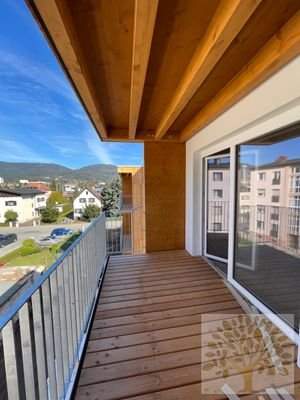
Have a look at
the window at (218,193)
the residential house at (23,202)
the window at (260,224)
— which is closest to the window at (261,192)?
the window at (260,224)

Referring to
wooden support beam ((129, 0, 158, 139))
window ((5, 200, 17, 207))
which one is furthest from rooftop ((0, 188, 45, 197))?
wooden support beam ((129, 0, 158, 139))

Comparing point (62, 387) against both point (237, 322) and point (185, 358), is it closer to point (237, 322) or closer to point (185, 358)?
point (185, 358)

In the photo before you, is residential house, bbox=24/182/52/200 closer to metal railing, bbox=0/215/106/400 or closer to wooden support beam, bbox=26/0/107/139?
wooden support beam, bbox=26/0/107/139

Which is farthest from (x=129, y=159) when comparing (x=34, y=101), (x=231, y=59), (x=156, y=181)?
(x=231, y=59)

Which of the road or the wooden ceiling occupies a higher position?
the wooden ceiling

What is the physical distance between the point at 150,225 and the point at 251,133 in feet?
7.87

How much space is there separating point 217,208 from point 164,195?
108cm

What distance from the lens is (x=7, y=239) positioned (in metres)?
3.26

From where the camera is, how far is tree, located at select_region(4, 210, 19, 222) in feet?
11.4

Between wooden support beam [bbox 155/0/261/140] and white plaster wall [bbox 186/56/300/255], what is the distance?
0.56 metres

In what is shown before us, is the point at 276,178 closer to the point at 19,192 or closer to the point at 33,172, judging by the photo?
the point at 19,192

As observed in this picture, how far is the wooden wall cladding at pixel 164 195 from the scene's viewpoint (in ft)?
12.4

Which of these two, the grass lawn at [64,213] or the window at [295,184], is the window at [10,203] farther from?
the window at [295,184]

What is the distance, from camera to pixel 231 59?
1.59 m
